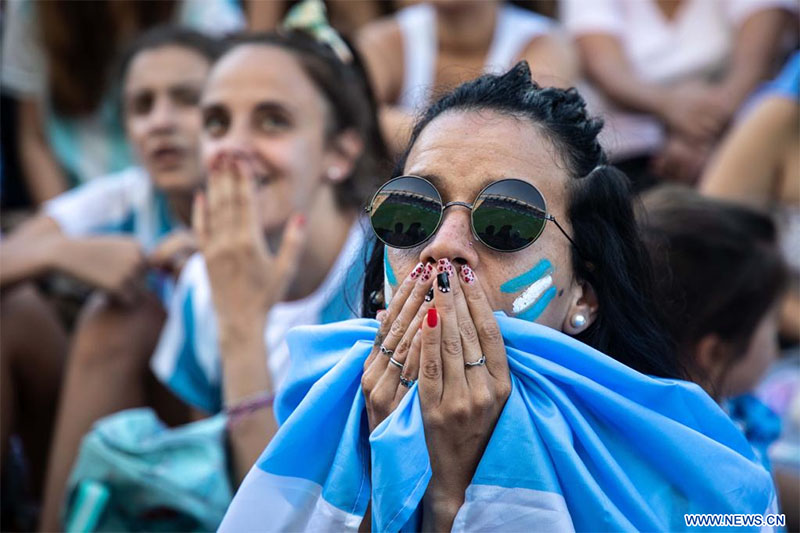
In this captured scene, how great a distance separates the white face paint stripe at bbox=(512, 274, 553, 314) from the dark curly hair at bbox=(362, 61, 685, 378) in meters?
0.10

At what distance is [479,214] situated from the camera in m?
1.73

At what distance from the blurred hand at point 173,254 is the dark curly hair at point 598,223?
1.76m

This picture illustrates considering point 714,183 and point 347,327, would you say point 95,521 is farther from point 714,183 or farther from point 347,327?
point 714,183

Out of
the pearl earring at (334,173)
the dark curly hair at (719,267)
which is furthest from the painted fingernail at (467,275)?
the pearl earring at (334,173)

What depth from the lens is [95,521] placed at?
2521mm

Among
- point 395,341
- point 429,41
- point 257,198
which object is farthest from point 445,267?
point 429,41

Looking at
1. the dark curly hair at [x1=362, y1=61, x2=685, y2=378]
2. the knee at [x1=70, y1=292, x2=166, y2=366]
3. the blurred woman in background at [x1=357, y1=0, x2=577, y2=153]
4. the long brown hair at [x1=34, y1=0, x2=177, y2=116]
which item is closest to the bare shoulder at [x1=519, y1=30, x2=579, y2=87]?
the blurred woman in background at [x1=357, y1=0, x2=577, y2=153]

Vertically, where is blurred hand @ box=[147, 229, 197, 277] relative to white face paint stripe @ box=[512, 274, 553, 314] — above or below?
below

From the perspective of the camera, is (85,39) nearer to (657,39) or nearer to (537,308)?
(657,39)

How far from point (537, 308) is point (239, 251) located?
137 centimetres

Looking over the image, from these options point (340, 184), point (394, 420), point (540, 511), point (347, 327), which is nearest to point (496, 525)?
point (540, 511)

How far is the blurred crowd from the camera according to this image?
2615 millimetres

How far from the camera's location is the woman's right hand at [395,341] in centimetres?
164

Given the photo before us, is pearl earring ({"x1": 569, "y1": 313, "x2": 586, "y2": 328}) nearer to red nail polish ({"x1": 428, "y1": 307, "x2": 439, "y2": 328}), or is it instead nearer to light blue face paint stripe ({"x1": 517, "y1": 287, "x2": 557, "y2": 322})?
light blue face paint stripe ({"x1": 517, "y1": 287, "x2": 557, "y2": 322})
